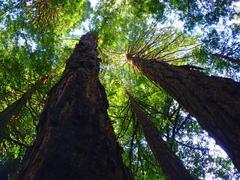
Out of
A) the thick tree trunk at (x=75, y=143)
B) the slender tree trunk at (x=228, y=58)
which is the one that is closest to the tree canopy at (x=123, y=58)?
the slender tree trunk at (x=228, y=58)

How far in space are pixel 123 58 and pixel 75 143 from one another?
10464mm

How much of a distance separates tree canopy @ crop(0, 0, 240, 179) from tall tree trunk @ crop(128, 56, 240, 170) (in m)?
2.09

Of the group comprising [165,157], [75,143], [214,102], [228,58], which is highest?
[228,58]

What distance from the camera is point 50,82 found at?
10.6 m

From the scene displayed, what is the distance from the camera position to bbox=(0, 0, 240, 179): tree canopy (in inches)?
360

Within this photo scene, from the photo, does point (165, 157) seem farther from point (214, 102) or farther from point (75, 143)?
point (75, 143)

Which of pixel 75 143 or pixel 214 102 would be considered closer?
pixel 75 143

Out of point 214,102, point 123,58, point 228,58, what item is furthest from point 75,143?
point 123,58

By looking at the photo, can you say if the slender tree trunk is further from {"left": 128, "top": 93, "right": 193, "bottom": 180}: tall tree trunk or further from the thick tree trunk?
the thick tree trunk

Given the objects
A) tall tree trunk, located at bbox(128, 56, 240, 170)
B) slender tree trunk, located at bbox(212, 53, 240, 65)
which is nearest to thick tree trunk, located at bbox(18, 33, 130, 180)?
tall tree trunk, located at bbox(128, 56, 240, 170)

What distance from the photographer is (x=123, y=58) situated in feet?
43.7

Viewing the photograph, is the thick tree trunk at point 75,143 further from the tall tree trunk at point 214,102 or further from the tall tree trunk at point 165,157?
the tall tree trunk at point 165,157

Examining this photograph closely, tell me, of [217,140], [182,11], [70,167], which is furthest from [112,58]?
[70,167]

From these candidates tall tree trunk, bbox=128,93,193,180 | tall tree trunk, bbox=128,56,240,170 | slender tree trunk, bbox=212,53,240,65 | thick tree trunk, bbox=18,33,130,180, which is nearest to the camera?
thick tree trunk, bbox=18,33,130,180
